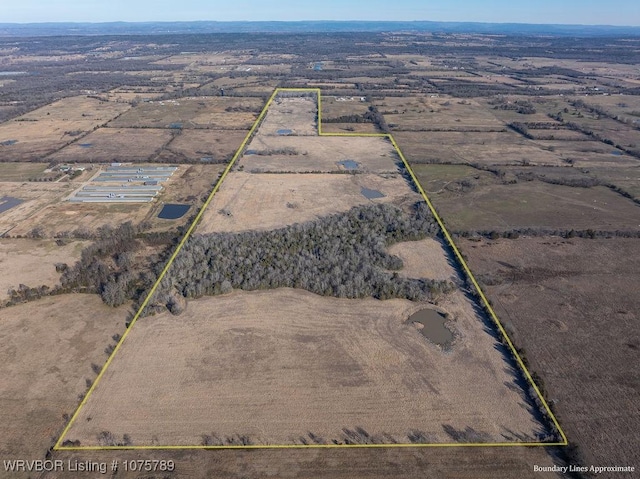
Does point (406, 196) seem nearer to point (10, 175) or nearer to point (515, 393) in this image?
point (515, 393)

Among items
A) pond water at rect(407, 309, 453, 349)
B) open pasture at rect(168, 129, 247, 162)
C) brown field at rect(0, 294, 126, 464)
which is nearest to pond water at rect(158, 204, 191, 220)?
brown field at rect(0, 294, 126, 464)


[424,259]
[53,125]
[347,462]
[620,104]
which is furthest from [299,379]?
[620,104]

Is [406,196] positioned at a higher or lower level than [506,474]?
higher

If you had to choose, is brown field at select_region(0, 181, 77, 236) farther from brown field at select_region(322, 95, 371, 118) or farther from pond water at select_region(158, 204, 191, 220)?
brown field at select_region(322, 95, 371, 118)

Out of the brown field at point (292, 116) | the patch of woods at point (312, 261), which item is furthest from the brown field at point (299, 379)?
the brown field at point (292, 116)

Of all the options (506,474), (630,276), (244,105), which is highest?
(244,105)

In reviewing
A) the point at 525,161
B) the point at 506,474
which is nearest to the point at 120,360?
the point at 506,474
